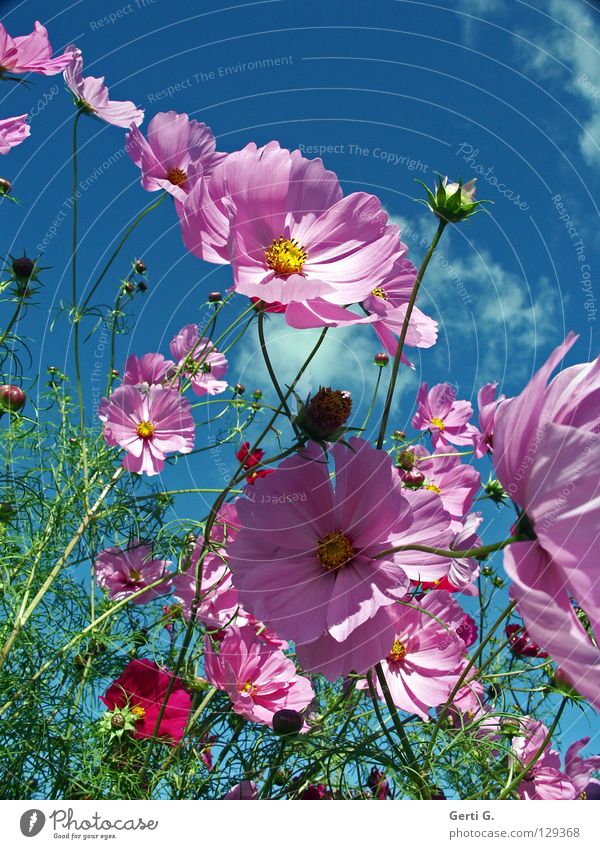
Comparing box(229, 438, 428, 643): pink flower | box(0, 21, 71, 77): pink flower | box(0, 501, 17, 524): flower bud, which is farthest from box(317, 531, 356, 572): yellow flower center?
box(0, 21, 71, 77): pink flower

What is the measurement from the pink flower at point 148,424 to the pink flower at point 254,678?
0.22 m

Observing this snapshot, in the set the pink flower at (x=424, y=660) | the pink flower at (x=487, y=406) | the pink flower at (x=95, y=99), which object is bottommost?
the pink flower at (x=424, y=660)

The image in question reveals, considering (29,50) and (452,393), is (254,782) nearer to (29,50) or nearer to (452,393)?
(452,393)

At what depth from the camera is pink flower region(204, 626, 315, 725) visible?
543mm

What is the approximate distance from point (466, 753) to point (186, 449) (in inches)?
16.0

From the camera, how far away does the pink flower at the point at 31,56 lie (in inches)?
24.8

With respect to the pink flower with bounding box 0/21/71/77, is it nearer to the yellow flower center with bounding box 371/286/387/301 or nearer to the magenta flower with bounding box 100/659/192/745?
the yellow flower center with bounding box 371/286/387/301

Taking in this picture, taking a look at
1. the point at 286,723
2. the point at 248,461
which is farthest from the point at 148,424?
the point at 286,723

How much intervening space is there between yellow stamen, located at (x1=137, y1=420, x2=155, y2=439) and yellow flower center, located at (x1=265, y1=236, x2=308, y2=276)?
37cm

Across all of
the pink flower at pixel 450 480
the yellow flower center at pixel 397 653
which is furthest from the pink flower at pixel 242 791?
the pink flower at pixel 450 480

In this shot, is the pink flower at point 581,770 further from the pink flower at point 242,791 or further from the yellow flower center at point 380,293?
the yellow flower center at point 380,293

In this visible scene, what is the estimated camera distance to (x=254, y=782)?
0.59m

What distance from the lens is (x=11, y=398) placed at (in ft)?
2.37
